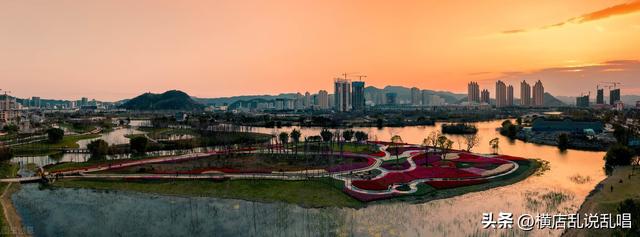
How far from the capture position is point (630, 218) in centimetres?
1739

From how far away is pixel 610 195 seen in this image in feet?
85.3

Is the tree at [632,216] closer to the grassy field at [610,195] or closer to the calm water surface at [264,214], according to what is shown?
the grassy field at [610,195]

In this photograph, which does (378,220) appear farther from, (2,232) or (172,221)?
(2,232)

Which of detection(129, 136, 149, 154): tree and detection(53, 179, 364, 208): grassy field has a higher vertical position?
detection(129, 136, 149, 154): tree

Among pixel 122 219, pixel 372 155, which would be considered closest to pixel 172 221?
pixel 122 219

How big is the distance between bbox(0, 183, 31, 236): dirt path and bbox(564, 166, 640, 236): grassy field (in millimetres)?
27983

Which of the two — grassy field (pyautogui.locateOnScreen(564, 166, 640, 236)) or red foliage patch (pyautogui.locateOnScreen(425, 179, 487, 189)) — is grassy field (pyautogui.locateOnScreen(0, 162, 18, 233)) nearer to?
red foliage patch (pyautogui.locateOnScreen(425, 179, 487, 189))

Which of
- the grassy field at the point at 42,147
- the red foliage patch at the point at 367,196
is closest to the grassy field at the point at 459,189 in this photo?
the red foliage patch at the point at 367,196

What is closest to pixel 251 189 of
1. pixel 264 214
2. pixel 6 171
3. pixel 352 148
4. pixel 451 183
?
pixel 264 214

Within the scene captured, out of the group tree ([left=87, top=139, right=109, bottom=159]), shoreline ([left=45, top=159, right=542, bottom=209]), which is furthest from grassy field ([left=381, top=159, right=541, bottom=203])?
tree ([left=87, top=139, right=109, bottom=159])

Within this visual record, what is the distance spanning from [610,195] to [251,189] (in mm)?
24153

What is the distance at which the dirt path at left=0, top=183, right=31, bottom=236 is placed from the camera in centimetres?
2101

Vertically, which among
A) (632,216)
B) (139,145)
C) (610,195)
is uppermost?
(139,145)

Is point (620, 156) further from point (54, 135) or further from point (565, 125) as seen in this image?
point (54, 135)
